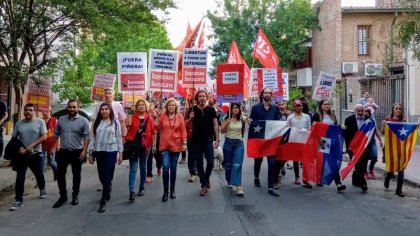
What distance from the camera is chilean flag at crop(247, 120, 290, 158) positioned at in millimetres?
9266

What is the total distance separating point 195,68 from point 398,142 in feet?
16.1

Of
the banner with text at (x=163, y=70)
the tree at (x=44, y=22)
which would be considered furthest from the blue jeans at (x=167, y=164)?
the tree at (x=44, y=22)

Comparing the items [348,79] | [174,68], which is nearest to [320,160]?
[174,68]

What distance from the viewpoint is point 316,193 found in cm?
889

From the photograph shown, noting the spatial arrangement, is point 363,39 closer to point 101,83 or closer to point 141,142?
point 101,83

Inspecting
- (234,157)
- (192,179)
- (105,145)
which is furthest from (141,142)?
(192,179)

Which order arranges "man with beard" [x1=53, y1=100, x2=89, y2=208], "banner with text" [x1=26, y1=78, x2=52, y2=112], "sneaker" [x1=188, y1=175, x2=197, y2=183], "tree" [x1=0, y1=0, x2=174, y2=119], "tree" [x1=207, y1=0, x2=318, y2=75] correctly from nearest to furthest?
"man with beard" [x1=53, y1=100, x2=89, y2=208], "sneaker" [x1=188, y1=175, x2=197, y2=183], "banner with text" [x1=26, y1=78, x2=52, y2=112], "tree" [x1=0, y1=0, x2=174, y2=119], "tree" [x1=207, y1=0, x2=318, y2=75]

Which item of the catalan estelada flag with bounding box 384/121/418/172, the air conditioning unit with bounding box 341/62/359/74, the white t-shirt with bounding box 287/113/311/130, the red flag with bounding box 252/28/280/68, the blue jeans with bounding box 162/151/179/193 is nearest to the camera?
the blue jeans with bounding box 162/151/179/193

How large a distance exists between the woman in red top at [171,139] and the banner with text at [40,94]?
4.13 meters

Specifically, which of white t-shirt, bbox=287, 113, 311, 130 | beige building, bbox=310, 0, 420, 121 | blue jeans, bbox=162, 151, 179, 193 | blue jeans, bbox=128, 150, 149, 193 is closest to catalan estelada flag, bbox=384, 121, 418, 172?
white t-shirt, bbox=287, 113, 311, 130

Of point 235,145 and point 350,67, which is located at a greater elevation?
point 350,67

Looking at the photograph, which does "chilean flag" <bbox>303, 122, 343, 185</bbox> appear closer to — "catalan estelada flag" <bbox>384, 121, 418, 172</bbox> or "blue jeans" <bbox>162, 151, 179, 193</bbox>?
"catalan estelada flag" <bbox>384, 121, 418, 172</bbox>

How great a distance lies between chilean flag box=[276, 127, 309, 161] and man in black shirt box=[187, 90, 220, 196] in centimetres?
151

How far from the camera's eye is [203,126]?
28.5ft
